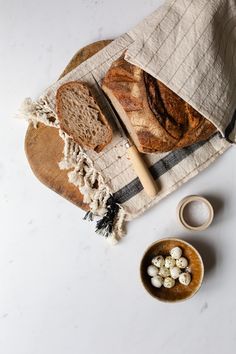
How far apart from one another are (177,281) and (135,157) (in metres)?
0.43

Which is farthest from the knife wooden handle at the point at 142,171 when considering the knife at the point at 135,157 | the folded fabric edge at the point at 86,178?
the folded fabric edge at the point at 86,178

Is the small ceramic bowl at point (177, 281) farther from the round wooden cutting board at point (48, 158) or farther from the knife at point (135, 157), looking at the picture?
the round wooden cutting board at point (48, 158)

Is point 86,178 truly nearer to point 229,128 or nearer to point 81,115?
point 81,115

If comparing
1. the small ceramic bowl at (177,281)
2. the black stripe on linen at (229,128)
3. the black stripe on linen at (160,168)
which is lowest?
the small ceramic bowl at (177,281)

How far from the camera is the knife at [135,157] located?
1.55 m

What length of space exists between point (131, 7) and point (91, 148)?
0.52 m

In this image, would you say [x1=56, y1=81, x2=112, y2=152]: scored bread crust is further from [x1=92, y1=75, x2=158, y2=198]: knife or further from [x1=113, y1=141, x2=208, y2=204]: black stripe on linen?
[x1=113, y1=141, x2=208, y2=204]: black stripe on linen

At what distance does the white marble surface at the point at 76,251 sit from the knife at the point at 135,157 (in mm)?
130

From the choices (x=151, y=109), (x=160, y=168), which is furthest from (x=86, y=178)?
(x=151, y=109)

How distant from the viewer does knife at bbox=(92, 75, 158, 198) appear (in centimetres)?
155

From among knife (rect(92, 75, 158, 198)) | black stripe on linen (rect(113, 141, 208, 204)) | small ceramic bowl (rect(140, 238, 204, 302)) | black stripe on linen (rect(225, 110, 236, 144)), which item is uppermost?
knife (rect(92, 75, 158, 198))

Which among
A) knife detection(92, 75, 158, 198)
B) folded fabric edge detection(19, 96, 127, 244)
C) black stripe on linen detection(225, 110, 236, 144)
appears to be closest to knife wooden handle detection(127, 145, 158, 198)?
knife detection(92, 75, 158, 198)

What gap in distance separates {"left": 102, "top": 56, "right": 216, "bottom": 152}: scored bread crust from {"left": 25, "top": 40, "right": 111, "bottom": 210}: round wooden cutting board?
0.26 meters

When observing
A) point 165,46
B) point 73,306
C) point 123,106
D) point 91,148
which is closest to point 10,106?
point 91,148
